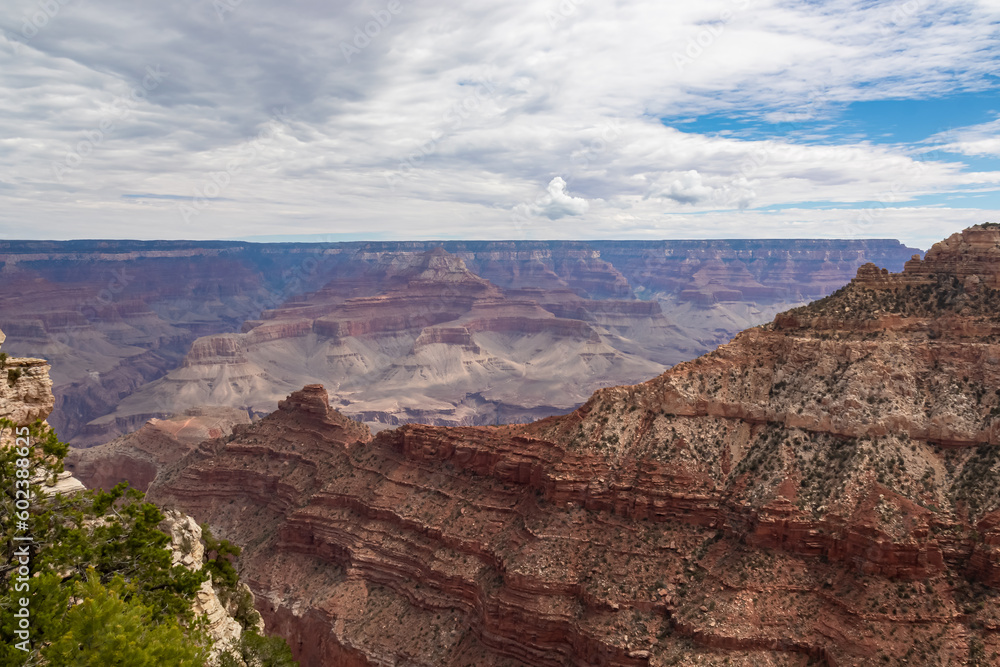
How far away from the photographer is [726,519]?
55562 mm

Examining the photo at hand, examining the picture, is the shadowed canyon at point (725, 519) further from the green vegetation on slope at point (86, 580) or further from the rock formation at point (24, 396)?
the rock formation at point (24, 396)

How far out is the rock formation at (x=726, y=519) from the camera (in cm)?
4772

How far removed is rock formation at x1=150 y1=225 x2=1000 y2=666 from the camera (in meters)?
47.7

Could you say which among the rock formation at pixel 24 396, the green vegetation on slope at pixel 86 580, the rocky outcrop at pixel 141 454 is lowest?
the rocky outcrop at pixel 141 454

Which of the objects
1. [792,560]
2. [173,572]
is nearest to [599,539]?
[792,560]

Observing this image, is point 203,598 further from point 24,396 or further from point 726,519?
point 726,519

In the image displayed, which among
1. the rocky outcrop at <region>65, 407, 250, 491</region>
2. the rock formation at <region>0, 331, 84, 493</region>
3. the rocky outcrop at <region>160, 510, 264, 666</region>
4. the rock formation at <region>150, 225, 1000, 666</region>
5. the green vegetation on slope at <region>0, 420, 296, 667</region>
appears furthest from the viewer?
the rocky outcrop at <region>65, 407, 250, 491</region>

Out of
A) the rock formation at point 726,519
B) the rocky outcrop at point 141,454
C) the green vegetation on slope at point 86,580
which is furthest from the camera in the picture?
the rocky outcrop at point 141,454

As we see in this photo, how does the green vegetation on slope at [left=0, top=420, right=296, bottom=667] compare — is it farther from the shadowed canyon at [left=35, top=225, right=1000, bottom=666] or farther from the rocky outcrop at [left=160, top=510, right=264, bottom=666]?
the shadowed canyon at [left=35, top=225, right=1000, bottom=666]

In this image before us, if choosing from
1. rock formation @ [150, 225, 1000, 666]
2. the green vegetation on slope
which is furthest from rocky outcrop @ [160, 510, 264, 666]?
rock formation @ [150, 225, 1000, 666]

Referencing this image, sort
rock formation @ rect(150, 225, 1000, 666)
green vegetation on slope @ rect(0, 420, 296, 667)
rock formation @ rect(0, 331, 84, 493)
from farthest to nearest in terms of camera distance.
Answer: rock formation @ rect(150, 225, 1000, 666) < rock formation @ rect(0, 331, 84, 493) < green vegetation on slope @ rect(0, 420, 296, 667)

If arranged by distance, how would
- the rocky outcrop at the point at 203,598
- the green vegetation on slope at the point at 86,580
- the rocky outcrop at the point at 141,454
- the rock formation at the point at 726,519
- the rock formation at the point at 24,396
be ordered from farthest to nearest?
the rocky outcrop at the point at 141,454
the rock formation at the point at 726,519
the rocky outcrop at the point at 203,598
the rock formation at the point at 24,396
the green vegetation on slope at the point at 86,580

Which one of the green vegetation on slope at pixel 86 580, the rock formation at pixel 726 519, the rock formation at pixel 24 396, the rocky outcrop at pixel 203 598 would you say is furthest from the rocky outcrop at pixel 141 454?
the green vegetation on slope at pixel 86 580

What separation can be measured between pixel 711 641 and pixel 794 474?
1590 centimetres
